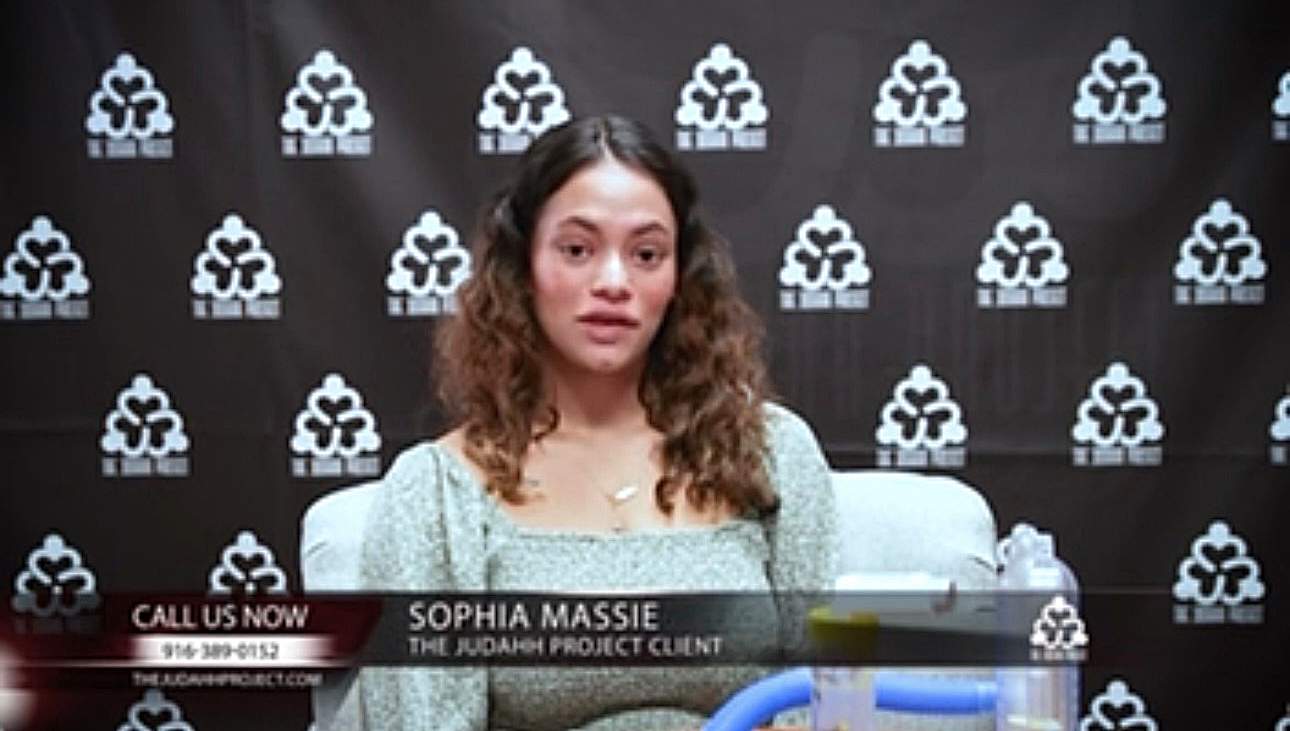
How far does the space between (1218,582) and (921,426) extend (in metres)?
0.48

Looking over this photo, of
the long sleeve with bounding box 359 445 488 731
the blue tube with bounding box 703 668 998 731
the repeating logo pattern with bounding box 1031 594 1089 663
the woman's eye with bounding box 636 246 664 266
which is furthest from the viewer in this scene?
the woman's eye with bounding box 636 246 664 266

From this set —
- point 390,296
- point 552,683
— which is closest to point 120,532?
point 390,296

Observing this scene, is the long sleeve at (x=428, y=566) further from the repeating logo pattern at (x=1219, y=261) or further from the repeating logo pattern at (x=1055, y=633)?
the repeating logo pattern at (x=1219, y=261)

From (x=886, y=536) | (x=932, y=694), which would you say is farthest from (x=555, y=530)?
(x=932, y=694)

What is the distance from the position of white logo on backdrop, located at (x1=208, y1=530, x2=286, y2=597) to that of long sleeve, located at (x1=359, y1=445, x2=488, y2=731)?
491 mm

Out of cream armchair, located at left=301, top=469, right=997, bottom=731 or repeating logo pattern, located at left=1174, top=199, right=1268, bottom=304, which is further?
repeating logo pattern, located at left=1174, top=199, right=1268, bottom=304

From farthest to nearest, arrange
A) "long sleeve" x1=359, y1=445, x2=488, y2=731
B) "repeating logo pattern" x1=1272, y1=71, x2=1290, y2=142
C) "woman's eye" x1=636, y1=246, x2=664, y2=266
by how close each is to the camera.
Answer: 1. "repeating logo pattern" x1=1272, y1=71, x2=1290, y2=142
2. "woman's eye" x1=636, y1=246, x2=664, y2=266
3. "long sleeve" x1=359, y1=445, x2=488, y2=731

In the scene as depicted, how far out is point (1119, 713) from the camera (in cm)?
182

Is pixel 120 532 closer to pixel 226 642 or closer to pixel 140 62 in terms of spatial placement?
pixel 226 642

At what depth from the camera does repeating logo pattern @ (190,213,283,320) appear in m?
1.76

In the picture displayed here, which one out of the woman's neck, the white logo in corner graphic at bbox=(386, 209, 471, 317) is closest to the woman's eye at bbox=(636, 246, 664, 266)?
the woman's neck

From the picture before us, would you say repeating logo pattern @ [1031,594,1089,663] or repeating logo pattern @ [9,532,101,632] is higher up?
repeating logo pattern @ [1031,594,1089,663]

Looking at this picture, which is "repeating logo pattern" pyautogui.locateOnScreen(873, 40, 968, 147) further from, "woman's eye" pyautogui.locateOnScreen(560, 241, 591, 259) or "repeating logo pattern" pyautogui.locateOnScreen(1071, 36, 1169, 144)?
"woman's eye" pyautogui.locateOnScreen(560, 241, 591, 259)

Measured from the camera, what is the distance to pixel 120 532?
1826 mm
